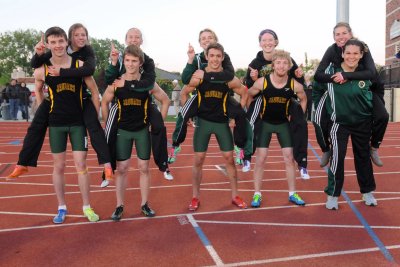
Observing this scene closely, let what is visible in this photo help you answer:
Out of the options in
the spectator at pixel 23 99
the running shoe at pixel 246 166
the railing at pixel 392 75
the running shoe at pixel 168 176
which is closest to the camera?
the running shoe at pixel 168 176

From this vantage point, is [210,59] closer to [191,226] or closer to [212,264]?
[191,226]

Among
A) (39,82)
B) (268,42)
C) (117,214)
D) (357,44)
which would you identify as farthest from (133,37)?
(357,44)

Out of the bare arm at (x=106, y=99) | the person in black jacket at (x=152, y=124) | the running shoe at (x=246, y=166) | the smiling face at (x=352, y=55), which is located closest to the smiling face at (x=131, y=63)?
the person in black jacket at (x=152, y=124)

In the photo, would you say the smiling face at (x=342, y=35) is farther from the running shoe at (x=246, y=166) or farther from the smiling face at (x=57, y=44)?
the smiling face at (x=57, y=44)

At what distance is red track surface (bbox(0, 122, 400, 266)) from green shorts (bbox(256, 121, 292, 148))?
77 centimetres

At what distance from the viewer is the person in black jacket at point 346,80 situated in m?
4.70

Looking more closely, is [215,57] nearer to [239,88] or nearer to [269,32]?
[239,88]

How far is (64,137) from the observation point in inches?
175

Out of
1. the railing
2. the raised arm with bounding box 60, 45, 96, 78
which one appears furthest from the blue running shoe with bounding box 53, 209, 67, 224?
the railing

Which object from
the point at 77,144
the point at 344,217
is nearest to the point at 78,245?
the point at 77,144

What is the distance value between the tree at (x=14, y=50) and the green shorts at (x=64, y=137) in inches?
3216

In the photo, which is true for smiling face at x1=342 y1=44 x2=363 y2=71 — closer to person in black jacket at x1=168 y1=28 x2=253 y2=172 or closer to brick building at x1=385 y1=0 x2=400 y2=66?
person in black jacket at x1=168 y1=28 x2=253 y2=172

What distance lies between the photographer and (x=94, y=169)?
26.1ft

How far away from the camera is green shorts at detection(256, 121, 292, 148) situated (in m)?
5.09
